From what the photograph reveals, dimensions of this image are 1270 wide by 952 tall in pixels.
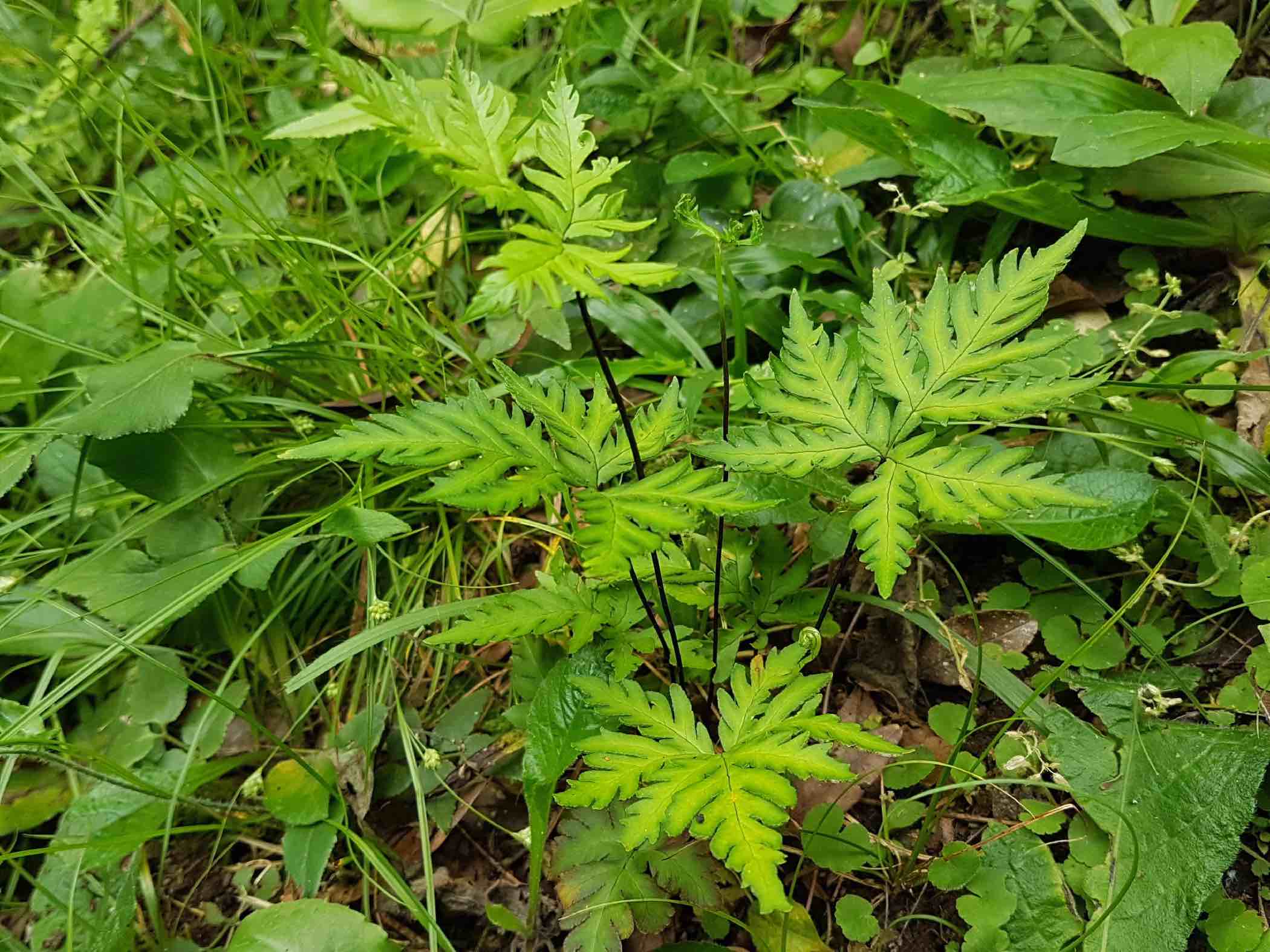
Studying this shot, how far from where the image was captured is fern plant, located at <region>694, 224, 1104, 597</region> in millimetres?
915

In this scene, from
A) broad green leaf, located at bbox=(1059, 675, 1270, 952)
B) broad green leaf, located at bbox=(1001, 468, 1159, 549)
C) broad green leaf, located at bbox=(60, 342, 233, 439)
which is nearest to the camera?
broad green leaf, located at bbox=(1059, 675, 1270, 952)

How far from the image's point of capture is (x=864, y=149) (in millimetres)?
1960

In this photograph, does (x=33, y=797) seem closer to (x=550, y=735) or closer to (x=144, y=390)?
(x=144, y=390)

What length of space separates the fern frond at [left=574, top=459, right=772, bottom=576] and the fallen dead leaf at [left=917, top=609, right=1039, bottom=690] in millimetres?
661

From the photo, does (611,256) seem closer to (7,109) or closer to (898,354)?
(898,354)

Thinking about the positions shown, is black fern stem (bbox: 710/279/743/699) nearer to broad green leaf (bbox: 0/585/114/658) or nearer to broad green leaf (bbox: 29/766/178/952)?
broad green leaf (bbox: 29/766/178/952)

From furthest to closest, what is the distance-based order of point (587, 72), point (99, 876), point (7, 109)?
point (7, 109) → point (587, 72) → point (99, 876)

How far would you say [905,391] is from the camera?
97cm

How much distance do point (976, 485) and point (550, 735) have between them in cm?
67

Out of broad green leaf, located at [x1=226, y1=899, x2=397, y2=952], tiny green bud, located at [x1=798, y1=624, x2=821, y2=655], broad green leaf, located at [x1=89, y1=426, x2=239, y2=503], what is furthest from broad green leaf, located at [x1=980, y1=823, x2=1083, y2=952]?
broad green leaf, located at [x1=89, y1=426, x2=239, y2=503]

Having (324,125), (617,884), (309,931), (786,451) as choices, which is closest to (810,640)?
(786,451)

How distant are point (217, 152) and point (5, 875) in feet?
6.22

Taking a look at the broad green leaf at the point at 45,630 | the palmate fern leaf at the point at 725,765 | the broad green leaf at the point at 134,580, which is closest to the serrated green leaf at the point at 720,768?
the palmate fern leaf at the point at 725,765

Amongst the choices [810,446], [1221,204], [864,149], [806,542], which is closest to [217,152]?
[864,149]
